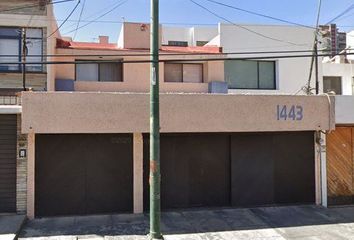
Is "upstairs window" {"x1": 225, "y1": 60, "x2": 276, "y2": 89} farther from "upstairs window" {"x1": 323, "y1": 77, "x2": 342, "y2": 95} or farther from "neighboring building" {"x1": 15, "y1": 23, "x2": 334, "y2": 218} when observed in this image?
"neighboring building" {"x1": 15, "y1": 23, "x2": 334, "y2": 218}

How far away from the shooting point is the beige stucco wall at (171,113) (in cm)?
1119

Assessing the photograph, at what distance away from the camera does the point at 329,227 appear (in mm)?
11148

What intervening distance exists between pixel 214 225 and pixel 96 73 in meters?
10.5

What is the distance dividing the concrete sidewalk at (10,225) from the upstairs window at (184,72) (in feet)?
34.6

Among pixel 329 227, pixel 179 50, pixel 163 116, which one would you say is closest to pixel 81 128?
pixel 163 116

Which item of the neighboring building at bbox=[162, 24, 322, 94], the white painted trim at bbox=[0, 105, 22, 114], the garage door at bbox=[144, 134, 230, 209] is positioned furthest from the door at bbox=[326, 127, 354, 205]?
the white painted trim at bbox=[0, 105, 22, 114]

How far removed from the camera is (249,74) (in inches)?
857

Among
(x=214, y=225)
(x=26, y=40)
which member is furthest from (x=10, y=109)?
(x=214, y=225)

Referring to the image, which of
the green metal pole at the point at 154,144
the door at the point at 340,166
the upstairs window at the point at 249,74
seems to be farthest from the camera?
the upstairs window at the point at 249,74

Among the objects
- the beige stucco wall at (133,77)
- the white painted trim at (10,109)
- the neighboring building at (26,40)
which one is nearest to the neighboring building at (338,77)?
the beige stucco wall at (133,77)

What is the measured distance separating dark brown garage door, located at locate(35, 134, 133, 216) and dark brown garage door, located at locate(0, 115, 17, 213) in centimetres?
67

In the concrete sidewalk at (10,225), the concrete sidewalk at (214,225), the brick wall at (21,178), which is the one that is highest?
the brick wall at (21,178)

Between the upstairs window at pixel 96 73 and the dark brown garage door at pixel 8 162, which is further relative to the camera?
the upstairs window at pixel 96 73

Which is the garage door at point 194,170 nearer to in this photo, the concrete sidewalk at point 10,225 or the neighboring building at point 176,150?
the neighboring building at point 176,150
